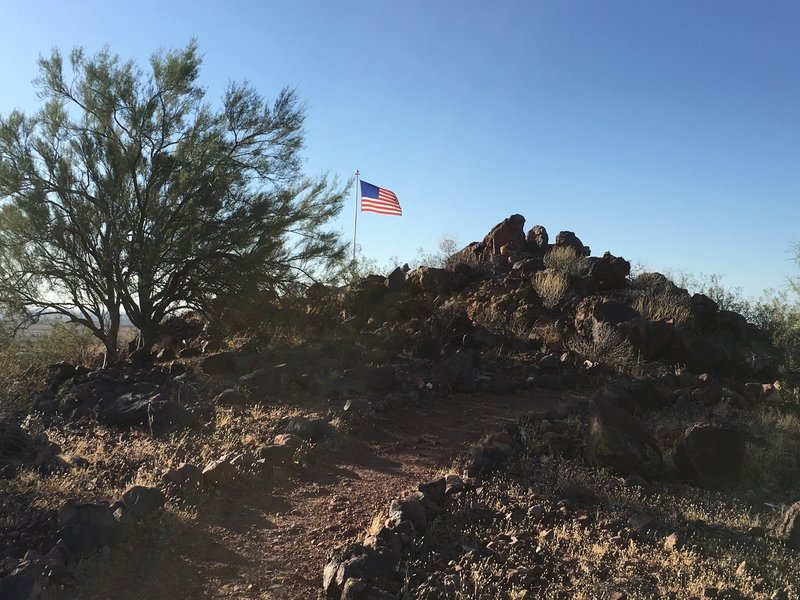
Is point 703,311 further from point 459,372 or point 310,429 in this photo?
point 310,429

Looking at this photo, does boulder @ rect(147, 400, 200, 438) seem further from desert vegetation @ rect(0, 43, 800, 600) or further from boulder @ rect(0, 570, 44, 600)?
boulder @ rect(0, 570, 44, 600)

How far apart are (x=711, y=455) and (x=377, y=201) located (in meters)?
15.9

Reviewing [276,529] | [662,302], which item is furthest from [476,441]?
[662,302]

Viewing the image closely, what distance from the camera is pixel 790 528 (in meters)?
5.66

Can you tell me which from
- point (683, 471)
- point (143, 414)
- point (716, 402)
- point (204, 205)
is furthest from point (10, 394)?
point (716, 402)

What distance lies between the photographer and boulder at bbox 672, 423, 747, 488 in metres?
7.50

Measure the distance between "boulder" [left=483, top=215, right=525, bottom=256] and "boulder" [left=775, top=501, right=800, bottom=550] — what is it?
17447 mm

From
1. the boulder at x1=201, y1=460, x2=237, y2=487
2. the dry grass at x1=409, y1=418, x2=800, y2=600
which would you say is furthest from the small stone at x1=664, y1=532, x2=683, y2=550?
the boulder at x1=201, y1=460, x2=237, y2=487

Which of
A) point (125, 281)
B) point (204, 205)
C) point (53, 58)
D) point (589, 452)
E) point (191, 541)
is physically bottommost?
point (191, 541)

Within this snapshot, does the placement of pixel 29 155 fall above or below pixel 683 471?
above

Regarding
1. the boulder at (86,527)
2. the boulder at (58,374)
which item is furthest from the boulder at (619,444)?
the boulder at (58,374)

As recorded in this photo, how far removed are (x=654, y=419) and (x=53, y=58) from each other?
15365 mm

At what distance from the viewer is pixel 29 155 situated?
14.2 metres

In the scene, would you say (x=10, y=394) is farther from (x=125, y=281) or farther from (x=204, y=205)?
(x=204, y=205)
